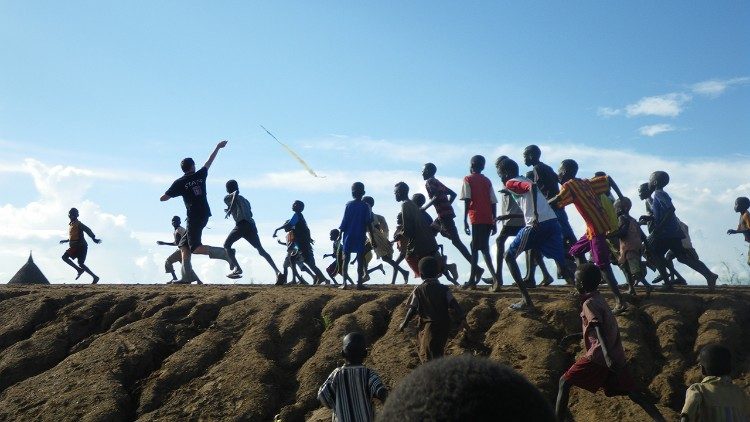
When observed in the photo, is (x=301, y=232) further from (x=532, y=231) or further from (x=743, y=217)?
(x=743, y=217)

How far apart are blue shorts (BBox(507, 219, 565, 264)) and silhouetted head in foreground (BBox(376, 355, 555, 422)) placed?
7092mm

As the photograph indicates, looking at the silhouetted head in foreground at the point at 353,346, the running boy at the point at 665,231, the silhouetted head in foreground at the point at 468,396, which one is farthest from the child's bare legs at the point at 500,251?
the silhouetted head in foreground at the point at 468,396

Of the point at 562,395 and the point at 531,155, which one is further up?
the point at 531,155

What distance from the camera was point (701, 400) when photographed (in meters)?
5.31

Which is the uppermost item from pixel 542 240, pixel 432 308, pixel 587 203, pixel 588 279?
pixel 587 203

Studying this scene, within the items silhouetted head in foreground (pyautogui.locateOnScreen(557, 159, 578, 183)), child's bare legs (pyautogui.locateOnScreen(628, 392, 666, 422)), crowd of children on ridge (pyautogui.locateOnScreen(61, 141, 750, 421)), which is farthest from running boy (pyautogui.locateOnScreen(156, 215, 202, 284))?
child's bare legs (pyautogui.locateOnScreen(628, 392, 666, 422))

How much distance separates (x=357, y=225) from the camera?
11.2 meters

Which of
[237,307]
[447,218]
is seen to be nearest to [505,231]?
[447,218]

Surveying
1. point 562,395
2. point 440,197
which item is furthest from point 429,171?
point 562,395

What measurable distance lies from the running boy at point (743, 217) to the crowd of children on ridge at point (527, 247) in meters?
0.02

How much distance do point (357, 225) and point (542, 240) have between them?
3.16 meters

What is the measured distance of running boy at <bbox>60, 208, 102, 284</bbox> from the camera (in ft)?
51.8

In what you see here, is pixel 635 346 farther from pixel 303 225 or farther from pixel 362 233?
pixel 303 225

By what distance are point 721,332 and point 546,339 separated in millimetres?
1710
